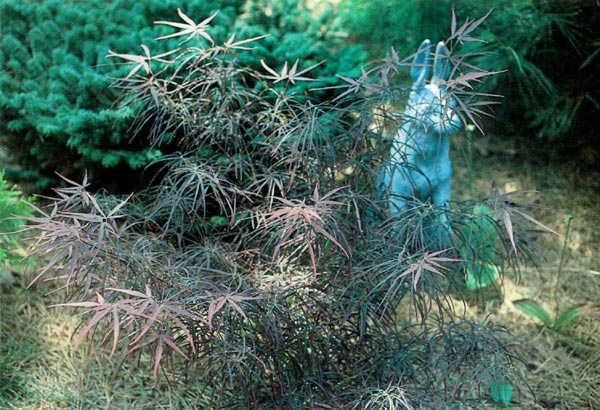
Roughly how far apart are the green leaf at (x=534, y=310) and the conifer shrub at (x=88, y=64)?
1197 mm

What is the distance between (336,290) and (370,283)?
0.11 metres

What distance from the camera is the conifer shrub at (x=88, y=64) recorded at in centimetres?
278

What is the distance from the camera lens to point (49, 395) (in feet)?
7.75

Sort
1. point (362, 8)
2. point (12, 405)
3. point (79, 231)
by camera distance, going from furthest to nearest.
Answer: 1. point (362, 8)
2. point (12, 405)
3. point (79, 231)

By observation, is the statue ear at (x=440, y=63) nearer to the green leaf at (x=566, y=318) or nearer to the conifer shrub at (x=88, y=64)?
the conifer shrub at (x=88, y=64)

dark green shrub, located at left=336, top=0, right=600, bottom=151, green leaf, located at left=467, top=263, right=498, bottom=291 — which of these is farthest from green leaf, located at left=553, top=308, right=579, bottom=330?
dark green shrub, located at left=336, top=0, right=600, bottom=151

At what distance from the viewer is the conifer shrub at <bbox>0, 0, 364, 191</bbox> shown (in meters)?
2.78

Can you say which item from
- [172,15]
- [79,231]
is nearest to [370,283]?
[79,231]

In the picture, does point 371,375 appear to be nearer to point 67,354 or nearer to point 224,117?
point 224,117

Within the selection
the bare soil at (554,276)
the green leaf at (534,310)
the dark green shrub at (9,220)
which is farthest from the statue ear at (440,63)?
the dark green shrub at (9,220)

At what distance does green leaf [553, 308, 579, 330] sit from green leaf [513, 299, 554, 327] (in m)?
0.03

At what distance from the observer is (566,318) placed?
2754 millimetres

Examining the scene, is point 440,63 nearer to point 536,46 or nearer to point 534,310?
point 534,310

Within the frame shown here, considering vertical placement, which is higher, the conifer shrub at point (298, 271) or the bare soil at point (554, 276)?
the conifer shrub at point (298, 271)
